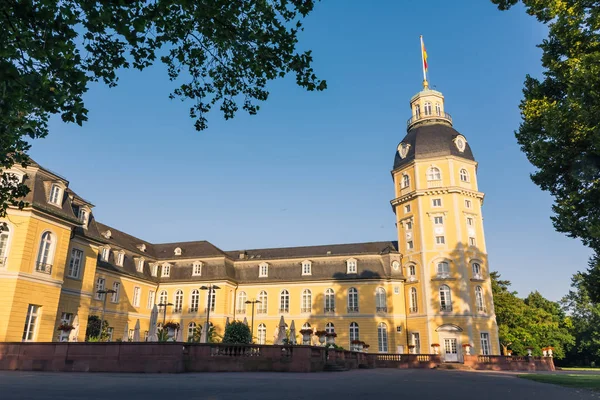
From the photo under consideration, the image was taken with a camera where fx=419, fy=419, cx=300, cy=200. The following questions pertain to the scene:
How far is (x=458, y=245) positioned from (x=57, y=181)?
35.3m

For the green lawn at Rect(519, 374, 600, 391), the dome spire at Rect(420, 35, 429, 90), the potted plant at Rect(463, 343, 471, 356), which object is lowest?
the green lawn at Rect(519, 374, 600, 391)

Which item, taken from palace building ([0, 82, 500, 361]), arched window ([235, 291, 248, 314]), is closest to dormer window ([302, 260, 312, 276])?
palace building ([0, 82, 500, 361])

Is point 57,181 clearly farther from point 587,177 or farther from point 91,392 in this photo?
point 587,177

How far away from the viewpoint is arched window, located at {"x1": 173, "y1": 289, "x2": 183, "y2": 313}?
46.3 meters

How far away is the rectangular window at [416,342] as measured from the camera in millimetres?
40844

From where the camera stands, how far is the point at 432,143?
45.7 m

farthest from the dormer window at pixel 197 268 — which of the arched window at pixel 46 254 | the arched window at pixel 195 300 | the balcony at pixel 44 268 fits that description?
the balcony at pixel 44 268

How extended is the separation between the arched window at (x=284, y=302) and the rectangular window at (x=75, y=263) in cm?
2202

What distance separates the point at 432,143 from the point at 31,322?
129 ft

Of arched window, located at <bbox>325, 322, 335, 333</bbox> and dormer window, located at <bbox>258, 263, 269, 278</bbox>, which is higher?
dormer window, located at <bbox>258, 263, 269, 278</bbox>

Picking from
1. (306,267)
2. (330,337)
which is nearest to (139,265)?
(306,267)

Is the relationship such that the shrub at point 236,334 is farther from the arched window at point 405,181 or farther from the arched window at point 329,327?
the arched window at point 405,181

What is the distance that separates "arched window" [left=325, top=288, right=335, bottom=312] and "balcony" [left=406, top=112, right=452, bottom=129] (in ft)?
74.0

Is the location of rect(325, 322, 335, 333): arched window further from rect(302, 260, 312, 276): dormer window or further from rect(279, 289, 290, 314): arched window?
rect(302, 260, 312, 276): dormer window
